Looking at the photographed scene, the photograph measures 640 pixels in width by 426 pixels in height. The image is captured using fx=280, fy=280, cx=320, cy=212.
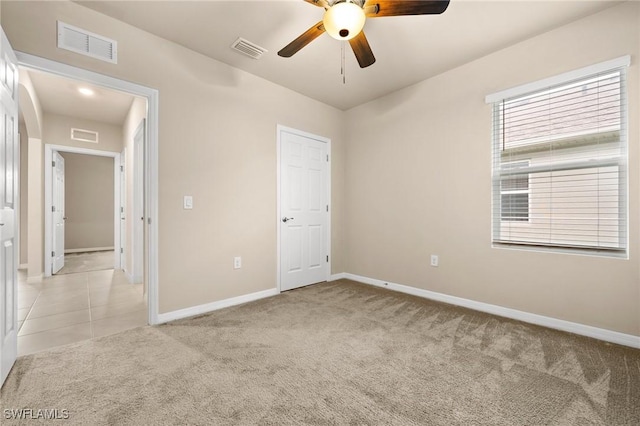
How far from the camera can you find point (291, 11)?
2248 millimetres

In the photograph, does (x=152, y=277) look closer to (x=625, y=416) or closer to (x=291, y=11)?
(x=291, y=11)

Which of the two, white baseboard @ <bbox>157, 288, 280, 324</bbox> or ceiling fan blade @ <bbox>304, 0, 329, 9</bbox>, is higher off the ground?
ceiling fan blade @ <bbox>304, 0, 329, 9</bbox>

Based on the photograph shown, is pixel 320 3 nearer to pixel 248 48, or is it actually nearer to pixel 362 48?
pixel 362 48

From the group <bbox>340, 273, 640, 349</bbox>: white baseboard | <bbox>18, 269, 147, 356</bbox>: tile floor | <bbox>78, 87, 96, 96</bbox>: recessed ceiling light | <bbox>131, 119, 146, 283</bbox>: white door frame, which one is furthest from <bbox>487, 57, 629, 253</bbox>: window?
<bbox>78, 87, 96, 96</bbox>: recessed ceiling light

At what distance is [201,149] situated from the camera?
113 inches

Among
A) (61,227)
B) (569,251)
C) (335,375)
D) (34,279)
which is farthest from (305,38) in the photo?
(61,227)

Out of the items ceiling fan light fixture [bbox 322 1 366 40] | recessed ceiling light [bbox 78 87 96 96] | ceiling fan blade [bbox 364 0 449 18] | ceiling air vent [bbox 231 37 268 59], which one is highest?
recessed ceiling light [bbox 78 87 96 96]

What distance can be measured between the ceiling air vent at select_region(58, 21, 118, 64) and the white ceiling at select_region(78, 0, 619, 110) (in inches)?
5.1

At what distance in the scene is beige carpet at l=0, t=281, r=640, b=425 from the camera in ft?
4.67

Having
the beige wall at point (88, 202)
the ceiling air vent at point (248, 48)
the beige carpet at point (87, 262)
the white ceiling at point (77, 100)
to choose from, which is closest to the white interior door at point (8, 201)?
the ceiling air vent at point (248, 48)

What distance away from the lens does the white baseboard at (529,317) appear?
2182mm

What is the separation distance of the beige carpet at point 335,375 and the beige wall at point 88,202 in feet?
21.9

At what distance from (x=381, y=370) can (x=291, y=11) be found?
2.75m

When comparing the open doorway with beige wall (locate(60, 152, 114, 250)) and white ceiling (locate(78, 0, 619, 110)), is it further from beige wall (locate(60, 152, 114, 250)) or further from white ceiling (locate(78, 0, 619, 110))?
beige wall (locate(60, 152, 114, 250))
